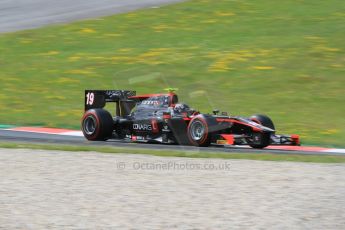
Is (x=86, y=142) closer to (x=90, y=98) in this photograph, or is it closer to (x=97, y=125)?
(x=97, y=125)

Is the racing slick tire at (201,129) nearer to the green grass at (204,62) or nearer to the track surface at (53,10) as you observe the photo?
the green grass at (204,62)

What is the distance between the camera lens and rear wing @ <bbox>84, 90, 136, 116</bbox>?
14172 millimetres

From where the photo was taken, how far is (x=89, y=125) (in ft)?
45.4

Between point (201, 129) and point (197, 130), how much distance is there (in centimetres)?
9

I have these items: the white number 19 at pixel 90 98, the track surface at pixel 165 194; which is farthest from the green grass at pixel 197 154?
the white number 19 at pixel 90 98

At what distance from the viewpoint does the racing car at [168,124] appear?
12.7 meters

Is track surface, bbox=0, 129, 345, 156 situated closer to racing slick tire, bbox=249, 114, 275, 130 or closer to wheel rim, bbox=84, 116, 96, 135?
wheel rim, bbox=84, 116, 96, 135

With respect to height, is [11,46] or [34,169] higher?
[11,46]

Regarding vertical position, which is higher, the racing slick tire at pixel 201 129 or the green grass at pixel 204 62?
the green grass at pixel 204 62

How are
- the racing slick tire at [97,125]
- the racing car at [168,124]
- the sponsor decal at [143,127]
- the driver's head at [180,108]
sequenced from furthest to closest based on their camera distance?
the racing slick tire at [97,125] → the sponsor decal at [143,127] → the driver's head at [180,108] → the racing car at [168,124]

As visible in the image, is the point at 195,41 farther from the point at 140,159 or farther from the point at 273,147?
the point at 140,159

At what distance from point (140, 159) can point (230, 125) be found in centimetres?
234

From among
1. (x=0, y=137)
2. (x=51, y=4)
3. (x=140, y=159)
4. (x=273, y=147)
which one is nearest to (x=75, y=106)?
(x=0, y=137)

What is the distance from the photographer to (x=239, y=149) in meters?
13.0
